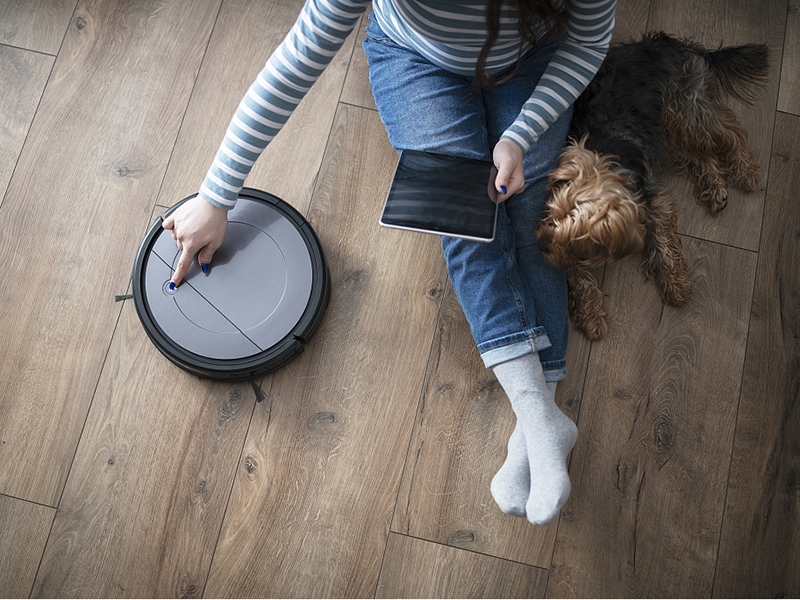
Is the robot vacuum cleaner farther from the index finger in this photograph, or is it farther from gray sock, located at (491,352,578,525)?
gray sock, located at (491,352,578,525)

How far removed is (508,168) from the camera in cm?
97

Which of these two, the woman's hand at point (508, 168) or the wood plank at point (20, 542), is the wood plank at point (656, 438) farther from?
the wood plank at point (20, 542)

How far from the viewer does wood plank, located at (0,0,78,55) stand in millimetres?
1366

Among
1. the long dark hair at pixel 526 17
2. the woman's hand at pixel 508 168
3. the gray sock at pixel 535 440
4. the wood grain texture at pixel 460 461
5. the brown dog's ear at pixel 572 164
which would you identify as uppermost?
the long dark hair at pixel 526 17

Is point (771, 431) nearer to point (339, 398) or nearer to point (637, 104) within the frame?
point (637, 104)

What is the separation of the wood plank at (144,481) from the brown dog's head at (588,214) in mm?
789

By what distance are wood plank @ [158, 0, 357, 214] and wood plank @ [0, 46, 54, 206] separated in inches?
15.8

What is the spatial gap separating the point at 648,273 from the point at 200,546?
48.8 inches

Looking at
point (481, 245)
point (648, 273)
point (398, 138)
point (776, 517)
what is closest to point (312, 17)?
point (398, 138)

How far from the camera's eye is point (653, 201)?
46.8 inches

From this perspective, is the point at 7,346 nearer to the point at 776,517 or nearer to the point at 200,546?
the point at 200,546

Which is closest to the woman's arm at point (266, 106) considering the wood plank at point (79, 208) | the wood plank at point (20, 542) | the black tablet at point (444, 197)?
the black tablet at point (444, 197)

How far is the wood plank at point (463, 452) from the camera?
3.86ft

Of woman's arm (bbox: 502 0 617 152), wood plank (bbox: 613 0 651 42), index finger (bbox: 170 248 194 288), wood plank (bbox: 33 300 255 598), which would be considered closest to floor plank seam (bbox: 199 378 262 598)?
wood plank (bbox: 33 300 255 598)
